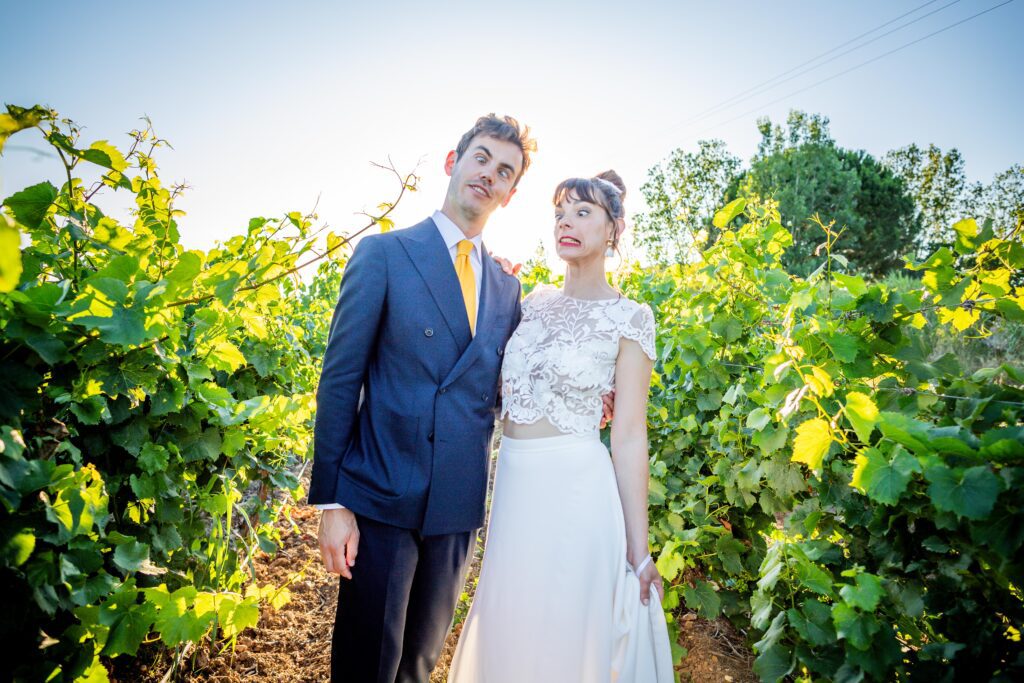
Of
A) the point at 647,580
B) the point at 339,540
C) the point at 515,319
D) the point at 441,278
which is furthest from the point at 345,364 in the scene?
the point at 647,580

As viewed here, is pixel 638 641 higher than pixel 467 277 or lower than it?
lower

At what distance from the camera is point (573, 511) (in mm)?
1914

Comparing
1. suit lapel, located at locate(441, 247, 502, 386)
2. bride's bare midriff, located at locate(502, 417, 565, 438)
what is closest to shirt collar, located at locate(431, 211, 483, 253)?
suit lapel, located at locate(441, 247, 502, 386)

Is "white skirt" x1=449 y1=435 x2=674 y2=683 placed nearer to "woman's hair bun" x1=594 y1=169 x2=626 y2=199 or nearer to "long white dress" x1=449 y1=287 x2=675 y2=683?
"long white dress" x1=449 y1=287 x2=675 y2=683

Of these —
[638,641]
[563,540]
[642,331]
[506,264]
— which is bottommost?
[638,641]

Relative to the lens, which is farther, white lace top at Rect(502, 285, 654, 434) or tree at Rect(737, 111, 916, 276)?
tree at Rect(737, 111, 916, 276)

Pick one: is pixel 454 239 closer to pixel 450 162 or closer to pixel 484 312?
pixel 484 312

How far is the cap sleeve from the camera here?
1975 mm

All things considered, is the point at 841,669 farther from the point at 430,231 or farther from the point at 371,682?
the point at 430,231

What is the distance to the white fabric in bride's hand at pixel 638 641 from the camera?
67.0 inches

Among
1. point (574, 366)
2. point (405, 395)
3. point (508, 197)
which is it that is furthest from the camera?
point (508, 197)

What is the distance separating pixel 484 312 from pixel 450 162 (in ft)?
2.54

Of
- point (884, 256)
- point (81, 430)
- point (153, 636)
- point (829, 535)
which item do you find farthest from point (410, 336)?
point (884, 256)

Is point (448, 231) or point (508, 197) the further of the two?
point (508, 197)
